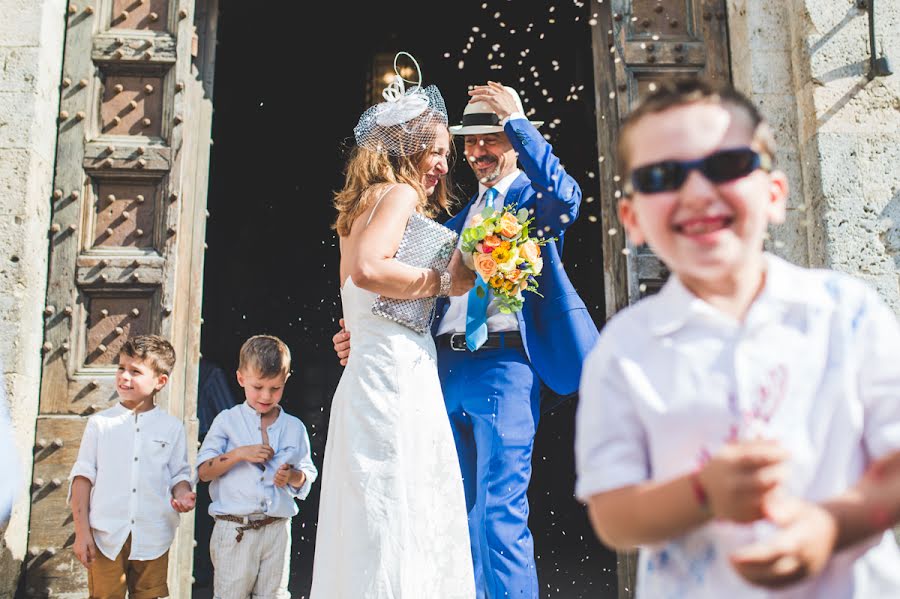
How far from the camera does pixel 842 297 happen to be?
1122mm

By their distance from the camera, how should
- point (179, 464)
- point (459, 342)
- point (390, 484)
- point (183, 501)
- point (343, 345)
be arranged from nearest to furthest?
point (390, 484) < point (343, 345) < point (459, 342) < point (183, 501) < point (179, 464)

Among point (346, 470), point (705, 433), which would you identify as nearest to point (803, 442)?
point (705, 433)

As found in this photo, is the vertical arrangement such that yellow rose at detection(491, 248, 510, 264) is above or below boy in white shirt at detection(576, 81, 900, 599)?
above

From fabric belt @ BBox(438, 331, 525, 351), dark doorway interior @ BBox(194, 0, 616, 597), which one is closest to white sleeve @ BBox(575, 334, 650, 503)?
fabric belt @ BBox(438, 331, 525, 351)

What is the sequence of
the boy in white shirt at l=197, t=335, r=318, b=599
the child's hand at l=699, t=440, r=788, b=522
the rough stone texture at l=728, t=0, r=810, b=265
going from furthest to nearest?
the rough stone texture at l=728, t=0, r=810, b=265
the boy in white shirt at l=197, t=335, r=318, b=599
the child's hand at l=699, t=440, r=788, b=522

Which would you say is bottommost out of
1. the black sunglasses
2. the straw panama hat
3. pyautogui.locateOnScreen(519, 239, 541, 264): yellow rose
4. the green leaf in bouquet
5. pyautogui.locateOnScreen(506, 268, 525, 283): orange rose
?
the black sunglasses

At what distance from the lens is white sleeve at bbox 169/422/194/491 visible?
147 inches

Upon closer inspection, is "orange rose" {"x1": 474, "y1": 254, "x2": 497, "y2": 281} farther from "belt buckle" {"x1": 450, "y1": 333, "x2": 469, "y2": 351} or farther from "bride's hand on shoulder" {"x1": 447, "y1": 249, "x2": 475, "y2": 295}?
"belt buckle" {"x1": 450, "y1": 333, "x2": 469, "y2": 351}

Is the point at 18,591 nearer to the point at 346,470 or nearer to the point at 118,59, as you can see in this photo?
the point at 346,470

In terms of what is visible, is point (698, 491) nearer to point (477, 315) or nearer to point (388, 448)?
point (388, 448)

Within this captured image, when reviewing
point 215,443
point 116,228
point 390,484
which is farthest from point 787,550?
point 116,228

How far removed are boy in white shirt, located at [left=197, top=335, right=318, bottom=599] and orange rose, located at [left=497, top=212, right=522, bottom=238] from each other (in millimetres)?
1485

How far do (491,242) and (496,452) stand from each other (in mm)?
763

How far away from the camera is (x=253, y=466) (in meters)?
3.92
